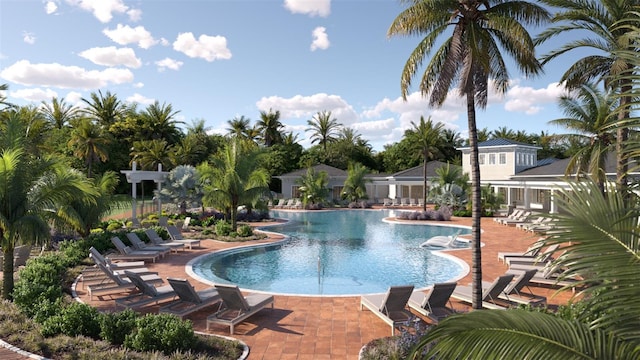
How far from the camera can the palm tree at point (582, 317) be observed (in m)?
2.62

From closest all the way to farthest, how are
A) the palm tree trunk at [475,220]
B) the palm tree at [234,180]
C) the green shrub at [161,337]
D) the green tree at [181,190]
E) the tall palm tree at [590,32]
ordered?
the green shrub at [161,337], the palm tree trunk at [475,220], the tall palm tree at [590,32], the palm tree at [234,180], the green tree at [181,190]

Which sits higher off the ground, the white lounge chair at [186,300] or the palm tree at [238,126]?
the palm tree at [238,126]

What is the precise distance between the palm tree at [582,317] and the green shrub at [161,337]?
5273mm

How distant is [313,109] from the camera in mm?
61031

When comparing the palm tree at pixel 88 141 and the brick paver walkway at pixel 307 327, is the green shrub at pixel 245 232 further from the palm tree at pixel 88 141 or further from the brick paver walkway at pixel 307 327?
the palm tree at pixel 88 141

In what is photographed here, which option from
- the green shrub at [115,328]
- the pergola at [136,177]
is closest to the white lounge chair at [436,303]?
the green shrub at [115,328]

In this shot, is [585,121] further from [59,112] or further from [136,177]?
[59,112]

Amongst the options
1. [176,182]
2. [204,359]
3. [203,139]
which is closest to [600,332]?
[204,359]

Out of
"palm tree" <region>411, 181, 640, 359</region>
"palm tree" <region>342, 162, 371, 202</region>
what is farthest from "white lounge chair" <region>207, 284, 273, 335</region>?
"palm tree" <region>342, 162, 371, 202</region>

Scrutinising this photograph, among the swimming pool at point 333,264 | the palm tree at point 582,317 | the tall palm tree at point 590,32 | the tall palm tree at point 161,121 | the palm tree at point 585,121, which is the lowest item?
the swimming pool at point 333,264

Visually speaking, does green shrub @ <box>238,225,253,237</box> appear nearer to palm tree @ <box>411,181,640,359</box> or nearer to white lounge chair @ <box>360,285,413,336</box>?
white lounge chair @ <box>360,285,413,336</box>

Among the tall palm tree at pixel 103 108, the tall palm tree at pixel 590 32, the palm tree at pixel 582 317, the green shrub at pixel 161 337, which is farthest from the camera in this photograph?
the tall palm tree at pixel 103 108

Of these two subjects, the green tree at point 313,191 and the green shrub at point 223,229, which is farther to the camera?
the green tree at point 313,191

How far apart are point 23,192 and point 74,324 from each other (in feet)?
11.1
